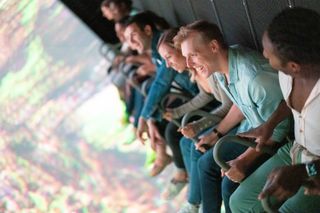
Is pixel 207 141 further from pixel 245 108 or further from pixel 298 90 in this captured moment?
pixel 298 90

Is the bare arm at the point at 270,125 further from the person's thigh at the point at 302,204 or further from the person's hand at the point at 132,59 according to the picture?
the person's hand at the point at 132,59

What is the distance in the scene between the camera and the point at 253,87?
7.39ft

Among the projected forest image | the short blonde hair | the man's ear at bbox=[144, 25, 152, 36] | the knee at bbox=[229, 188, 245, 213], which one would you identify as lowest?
the projected forest image

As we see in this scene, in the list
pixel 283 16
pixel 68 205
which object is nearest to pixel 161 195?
pixel 68 205

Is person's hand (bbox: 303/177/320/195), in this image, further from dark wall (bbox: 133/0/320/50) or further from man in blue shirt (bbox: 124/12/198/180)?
man in blue shirt (bbox: 124/12/198/180)

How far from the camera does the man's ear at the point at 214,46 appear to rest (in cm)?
239

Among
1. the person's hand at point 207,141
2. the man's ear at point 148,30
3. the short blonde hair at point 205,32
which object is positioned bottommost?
the person's hand at point 207,141

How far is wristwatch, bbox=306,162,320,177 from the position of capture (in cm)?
172

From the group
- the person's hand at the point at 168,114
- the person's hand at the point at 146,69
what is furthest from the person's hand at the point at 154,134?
the person's hand at the point at 146,69

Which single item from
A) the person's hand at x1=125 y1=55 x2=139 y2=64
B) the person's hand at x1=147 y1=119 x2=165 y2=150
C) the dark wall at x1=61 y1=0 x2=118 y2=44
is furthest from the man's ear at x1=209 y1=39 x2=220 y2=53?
the dark wall at x1=61 y1=0 x2=118 y2=44

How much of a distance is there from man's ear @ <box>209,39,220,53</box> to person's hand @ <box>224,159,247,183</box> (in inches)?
18.9

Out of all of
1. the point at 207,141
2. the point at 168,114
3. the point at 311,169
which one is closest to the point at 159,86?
the point at 168,114

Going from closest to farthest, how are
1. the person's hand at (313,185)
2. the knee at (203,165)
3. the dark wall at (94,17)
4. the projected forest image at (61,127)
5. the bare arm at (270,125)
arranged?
1. the person's hand at (313,185)
2. the bare arm at (270,125)
3. the knee at (203,165)
4. the projected forest image at (61,127)
5. the dark wall at (94,17)

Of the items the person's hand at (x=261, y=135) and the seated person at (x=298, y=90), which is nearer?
the seated person at (x=298, y=90)
